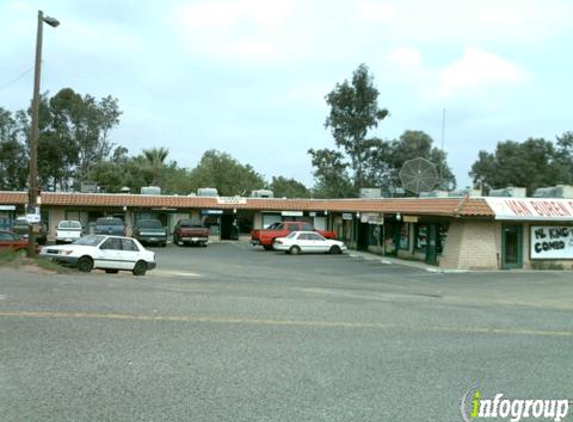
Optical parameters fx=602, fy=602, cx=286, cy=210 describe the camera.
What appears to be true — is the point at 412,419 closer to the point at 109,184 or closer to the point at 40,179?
the point at 109,184

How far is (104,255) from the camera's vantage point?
19547mm

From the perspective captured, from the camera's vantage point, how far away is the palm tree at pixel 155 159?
70500 mm

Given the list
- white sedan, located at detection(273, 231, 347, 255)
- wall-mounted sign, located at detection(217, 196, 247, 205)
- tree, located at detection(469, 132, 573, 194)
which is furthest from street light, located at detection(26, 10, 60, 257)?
tree, located at detection(469, 132, 573, 194)

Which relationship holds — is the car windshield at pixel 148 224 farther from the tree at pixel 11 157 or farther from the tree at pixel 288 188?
the tree at pixel 288 188

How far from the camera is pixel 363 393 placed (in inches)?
242

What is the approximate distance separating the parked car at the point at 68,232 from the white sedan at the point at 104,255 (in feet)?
54.3

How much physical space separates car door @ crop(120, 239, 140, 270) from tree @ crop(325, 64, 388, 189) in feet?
130

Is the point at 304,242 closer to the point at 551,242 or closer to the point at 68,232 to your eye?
the point at 551,242

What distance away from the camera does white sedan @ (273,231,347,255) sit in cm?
3622

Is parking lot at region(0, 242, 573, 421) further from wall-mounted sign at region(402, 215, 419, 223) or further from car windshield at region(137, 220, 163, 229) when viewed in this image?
car windshield at region(137, 220, 163, 229)

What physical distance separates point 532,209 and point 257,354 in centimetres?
2414

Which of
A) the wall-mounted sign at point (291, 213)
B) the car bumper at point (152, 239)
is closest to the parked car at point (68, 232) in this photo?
the car bumper at point (152, 239)

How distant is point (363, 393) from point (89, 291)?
868cm

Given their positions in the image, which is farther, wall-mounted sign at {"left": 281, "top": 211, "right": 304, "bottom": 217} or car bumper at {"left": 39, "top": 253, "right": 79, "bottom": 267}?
wall-mounted sign at {"left": 281, "top": 211, "right": 304, "bottom": 217}
